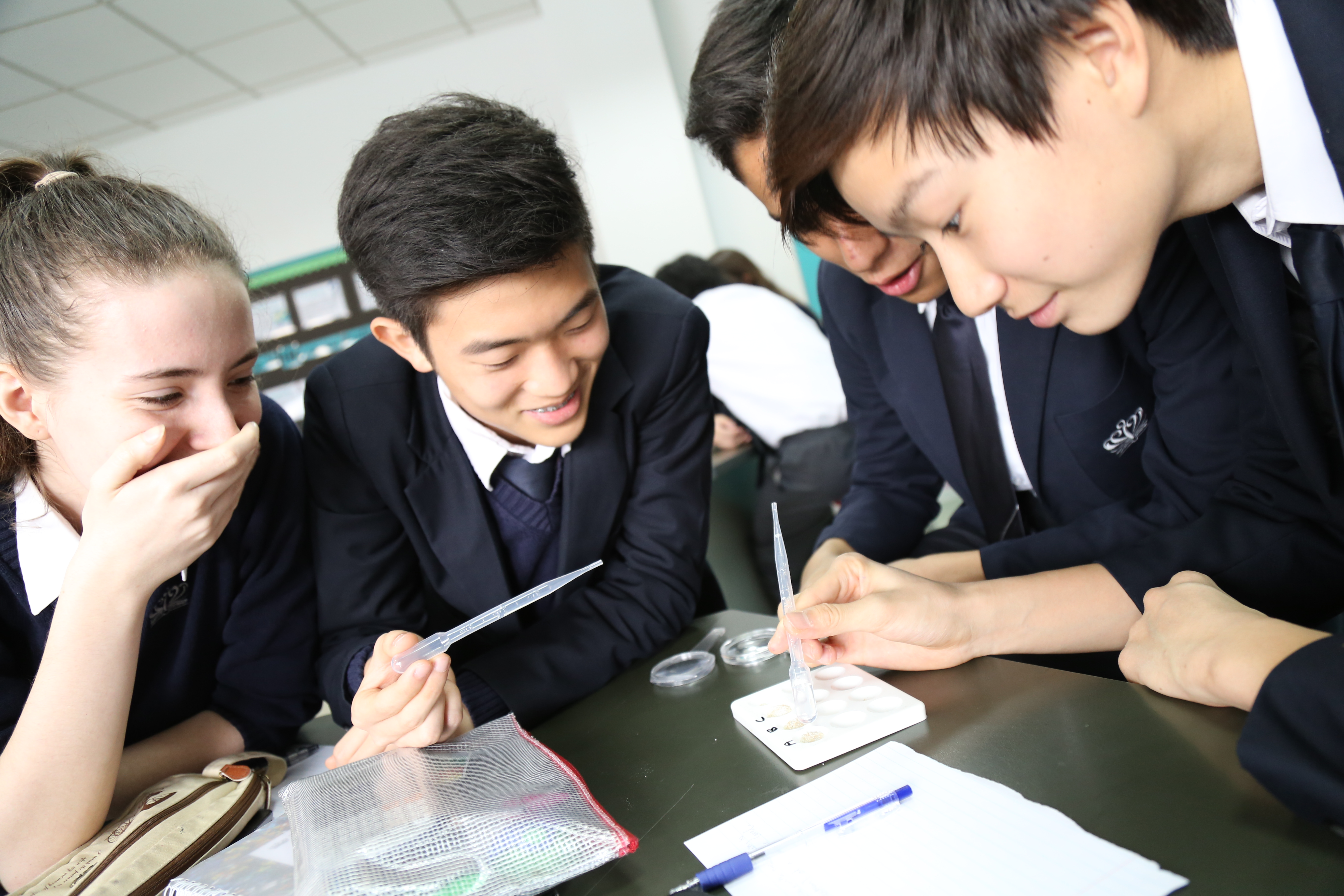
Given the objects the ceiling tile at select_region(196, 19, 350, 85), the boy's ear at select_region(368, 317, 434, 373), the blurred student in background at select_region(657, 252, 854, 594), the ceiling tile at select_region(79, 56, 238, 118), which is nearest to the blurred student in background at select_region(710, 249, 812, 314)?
the blurred student in background at select_region(657, 252, 854, 594)

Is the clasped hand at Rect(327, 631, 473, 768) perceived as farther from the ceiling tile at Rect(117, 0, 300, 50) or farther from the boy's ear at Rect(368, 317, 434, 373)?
the ceiling tile at Rect(117, 0, 300, 50)

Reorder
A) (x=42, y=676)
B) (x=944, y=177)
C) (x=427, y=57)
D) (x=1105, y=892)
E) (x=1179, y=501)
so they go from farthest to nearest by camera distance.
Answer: (x=427, y=57) → (x=1179, y=501) → (x=42, y=676) → (x=944, y=177) → (x=1105, y=892)

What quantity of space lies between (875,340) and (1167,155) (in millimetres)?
779

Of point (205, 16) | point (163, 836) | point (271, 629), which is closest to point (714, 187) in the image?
point (205, 16)

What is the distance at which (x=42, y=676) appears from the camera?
3.06 ft

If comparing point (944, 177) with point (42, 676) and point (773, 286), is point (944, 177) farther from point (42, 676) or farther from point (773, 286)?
point (773, 286)

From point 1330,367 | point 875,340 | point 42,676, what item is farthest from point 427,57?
point 1330,367

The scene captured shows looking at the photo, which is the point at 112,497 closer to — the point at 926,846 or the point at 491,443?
the point at 491,443

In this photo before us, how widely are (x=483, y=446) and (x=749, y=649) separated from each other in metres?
0.54

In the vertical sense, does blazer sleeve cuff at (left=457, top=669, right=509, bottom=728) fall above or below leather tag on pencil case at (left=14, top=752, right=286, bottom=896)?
below

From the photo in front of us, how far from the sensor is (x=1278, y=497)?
99cm

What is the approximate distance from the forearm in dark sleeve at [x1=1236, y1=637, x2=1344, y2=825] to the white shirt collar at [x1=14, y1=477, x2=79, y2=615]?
3.98ft

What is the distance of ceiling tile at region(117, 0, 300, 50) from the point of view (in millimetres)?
4004

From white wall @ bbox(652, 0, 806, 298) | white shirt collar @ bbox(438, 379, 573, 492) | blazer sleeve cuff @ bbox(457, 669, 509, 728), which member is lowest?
blazer sleeve cuff @ bbox(457, 669, 509, 728)
